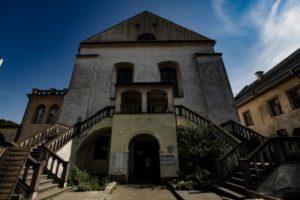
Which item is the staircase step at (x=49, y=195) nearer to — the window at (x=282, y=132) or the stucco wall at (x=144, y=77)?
the stucco wall at (x=144, y=77)

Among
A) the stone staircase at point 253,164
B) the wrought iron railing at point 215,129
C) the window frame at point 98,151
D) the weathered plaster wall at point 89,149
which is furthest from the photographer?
the window frame at point 98,151

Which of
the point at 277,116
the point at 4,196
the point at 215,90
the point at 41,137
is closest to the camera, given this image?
the point at 4,196

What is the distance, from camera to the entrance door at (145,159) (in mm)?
10734

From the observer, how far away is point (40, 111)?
48.9 feet

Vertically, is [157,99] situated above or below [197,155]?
above

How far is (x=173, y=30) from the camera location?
17.5 m

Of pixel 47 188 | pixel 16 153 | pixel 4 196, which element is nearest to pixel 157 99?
pixel 47 188

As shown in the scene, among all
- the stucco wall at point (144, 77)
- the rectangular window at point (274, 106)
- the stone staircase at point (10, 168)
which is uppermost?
the stucco wall at point (144, 77)

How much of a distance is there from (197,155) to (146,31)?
14753 millimetres

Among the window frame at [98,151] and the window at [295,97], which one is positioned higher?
the window at [295,97]

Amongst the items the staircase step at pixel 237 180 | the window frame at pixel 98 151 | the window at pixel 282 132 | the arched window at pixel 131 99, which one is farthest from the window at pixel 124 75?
the window at pixel 282 132

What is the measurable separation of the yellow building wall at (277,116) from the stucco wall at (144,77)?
10.4 feet

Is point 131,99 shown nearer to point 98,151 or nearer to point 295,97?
point 98,151

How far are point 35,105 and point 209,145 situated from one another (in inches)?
619
